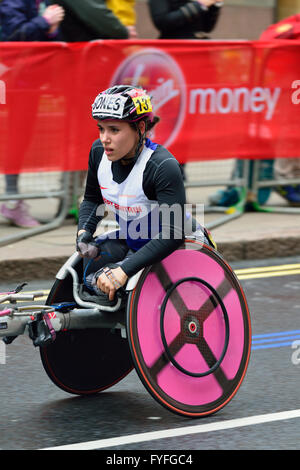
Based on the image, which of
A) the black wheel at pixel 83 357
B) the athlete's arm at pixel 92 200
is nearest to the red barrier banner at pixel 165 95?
the athlete's arm at pixel 92 200

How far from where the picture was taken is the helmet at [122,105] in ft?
15.0

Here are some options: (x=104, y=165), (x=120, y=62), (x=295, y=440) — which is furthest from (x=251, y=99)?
(x=295, y=440)

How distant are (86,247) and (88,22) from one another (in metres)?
4.33

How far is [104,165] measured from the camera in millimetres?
4852

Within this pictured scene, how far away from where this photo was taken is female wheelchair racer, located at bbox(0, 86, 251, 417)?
4559 millimetres

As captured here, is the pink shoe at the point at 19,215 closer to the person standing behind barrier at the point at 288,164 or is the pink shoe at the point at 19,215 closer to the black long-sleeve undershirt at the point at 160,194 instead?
the person standing behind barrier at the point at 288,164

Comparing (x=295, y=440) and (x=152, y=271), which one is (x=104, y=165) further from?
(x=295, y=440)

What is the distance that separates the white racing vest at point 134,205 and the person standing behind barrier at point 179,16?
4.55 meters

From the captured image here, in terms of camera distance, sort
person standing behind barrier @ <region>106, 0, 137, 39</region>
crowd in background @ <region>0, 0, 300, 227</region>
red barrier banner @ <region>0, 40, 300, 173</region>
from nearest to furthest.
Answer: red barrier banner @ <region>0, 40, 300, 173</region>
crowd in background @ <region>0, 0, 300, 227</region>
person standing behind barrier @ <region>106, 0, 137, 39</region>

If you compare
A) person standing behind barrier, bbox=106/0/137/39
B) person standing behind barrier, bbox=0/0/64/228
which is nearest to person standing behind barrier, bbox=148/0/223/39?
person standing behind barrier, bbox=106/0/137/39

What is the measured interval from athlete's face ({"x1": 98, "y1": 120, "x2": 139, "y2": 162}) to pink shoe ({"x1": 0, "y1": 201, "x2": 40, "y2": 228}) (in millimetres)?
4109

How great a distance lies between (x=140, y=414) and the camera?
486 centimetres

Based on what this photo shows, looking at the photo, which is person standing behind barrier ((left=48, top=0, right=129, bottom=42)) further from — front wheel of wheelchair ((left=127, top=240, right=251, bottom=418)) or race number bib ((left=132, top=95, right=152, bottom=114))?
front wheel of wheelchair ((left=127, top=240, right=251, bottom=418))

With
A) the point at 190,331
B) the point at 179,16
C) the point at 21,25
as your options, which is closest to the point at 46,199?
the point at 21,25
